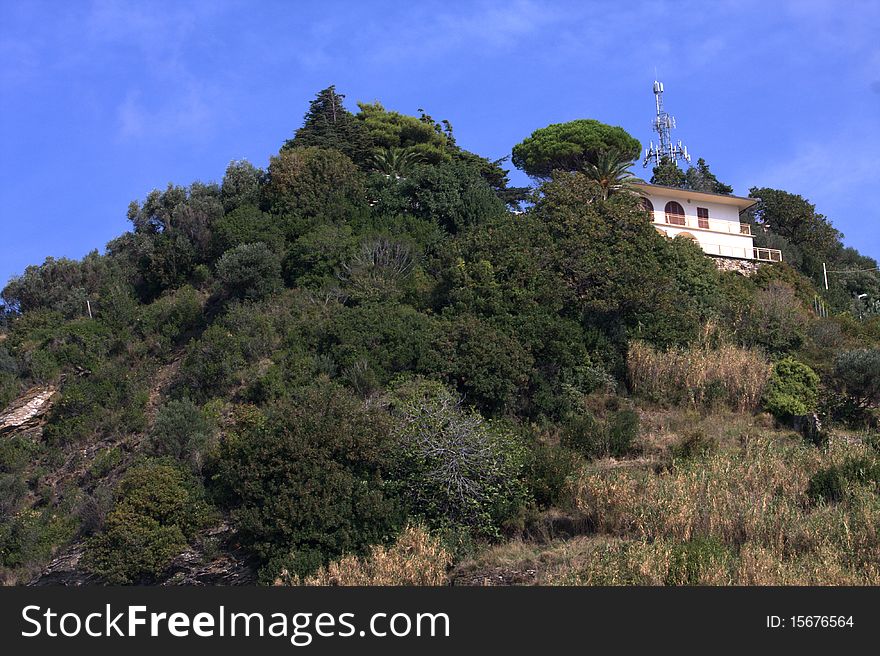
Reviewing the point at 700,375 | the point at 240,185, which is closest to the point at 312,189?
the point at 240,185

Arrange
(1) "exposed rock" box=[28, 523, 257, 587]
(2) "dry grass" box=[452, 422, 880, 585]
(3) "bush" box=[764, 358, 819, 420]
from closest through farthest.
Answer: (2) "dry grass" box=[452, 422, 880, 585]
(1) "exposed rock" box=[28, 523, 257, 587]
(3) "bush" box=[764, 358, 819, 420]

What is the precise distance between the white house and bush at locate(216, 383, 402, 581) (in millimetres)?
24468

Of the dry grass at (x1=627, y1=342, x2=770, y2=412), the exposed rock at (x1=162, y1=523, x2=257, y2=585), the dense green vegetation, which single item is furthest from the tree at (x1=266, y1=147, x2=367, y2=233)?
the exposed rock at (x1=162, y1=523, x2=257, y2=585)

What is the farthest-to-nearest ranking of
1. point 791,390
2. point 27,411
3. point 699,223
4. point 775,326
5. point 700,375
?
1. point 699,223
2. point 27,411
3. point 775,326
4. point 700,375
5. point 791,390

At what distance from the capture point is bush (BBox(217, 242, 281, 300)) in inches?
1476

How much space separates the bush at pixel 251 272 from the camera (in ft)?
123

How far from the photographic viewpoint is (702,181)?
58969 mm

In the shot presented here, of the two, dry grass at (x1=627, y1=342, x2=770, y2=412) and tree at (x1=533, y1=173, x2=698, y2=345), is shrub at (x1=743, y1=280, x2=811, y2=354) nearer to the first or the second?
dry grass at (x1=627, y1=342, x2=770, y2=412)

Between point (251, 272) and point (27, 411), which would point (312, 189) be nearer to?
point (251, 272)

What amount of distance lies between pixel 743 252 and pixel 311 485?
28.0 m

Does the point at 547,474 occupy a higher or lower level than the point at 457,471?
lower

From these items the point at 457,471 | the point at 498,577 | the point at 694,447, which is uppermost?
the point at 694,447

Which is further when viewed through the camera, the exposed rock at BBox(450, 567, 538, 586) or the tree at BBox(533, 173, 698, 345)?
the tree at BBox(533, 173, 698, 345)

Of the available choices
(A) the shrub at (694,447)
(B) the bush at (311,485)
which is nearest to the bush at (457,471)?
(B) the bush at (311,485)
